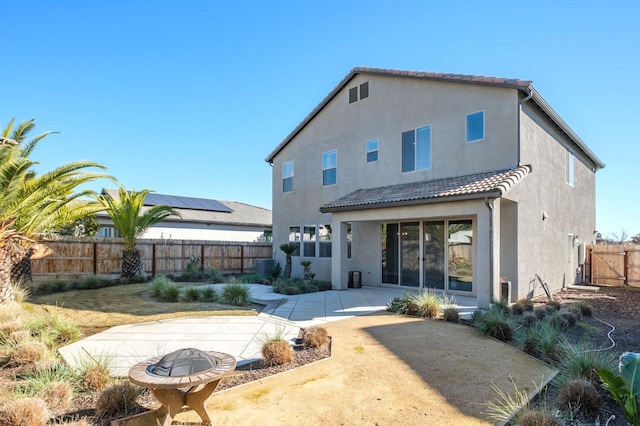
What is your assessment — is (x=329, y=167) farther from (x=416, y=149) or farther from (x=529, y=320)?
(x=529, y=320)

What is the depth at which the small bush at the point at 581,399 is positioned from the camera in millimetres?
4062

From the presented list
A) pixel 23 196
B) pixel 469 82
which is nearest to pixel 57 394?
pixel 23 196

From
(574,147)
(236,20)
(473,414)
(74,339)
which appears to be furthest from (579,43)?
(74,339)

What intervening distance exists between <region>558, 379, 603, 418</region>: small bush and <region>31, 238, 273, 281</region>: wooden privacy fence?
56.9 ft

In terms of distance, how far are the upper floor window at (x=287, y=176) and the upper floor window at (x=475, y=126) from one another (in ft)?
31.4

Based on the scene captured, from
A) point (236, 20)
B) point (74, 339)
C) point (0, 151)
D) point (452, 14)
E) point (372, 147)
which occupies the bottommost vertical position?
point (74, 339)

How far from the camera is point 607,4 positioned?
10.2 metres

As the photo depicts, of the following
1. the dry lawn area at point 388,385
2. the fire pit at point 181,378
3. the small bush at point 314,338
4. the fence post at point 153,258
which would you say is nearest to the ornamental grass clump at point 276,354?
the dry lawn area at point 388,385

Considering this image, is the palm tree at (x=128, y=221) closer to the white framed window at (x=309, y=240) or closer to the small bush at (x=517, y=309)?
the white framed window at (x=309, y=240)

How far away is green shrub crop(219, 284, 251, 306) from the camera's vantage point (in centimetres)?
1123

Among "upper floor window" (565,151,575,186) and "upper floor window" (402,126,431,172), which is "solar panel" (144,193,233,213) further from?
"upper floor window" (565,151,575,186)

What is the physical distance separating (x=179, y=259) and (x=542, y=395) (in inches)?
715

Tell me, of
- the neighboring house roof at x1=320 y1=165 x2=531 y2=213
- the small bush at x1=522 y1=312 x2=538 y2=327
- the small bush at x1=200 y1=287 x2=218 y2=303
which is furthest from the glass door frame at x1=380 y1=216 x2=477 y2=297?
the small bush at x1=200 y1=287 x2=218 y2=303

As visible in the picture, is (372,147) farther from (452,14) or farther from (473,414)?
(473,414)
